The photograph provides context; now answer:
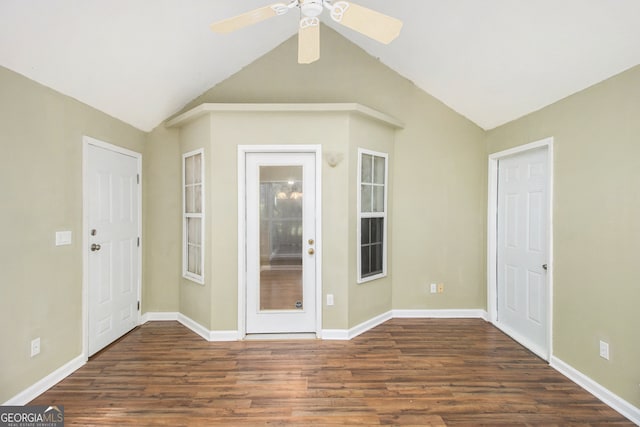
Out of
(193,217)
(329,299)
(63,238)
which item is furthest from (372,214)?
(63,238)

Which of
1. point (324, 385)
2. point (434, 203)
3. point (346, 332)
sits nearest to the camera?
point (324, 385)

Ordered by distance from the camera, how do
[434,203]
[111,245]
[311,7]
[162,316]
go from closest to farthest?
[311,7], [111,245], [162,316], [434,203]

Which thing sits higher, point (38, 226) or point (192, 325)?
point (38, 226)

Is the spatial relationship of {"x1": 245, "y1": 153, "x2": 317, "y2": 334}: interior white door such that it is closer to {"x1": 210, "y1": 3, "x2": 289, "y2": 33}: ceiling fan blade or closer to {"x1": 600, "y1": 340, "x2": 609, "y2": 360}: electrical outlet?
{"x1": 210, "y1": 3, "x2": 289, "y2": 33}: ceiling fan blade

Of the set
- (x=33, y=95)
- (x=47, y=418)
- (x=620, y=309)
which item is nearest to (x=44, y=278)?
(x=47, y=418)

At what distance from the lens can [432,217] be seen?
3.85 meters

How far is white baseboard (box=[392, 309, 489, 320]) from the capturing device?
385cm

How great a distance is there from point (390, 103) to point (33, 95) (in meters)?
3.41

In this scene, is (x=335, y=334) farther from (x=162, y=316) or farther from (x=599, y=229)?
(x=599, y=229)

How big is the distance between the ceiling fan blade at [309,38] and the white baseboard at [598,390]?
3.14m

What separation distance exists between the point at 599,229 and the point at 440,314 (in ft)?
6.64

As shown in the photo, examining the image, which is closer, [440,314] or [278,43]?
[278,43]

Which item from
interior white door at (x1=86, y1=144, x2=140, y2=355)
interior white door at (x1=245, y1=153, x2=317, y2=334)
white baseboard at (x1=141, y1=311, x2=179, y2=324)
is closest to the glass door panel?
interior white door at (x1=245, y1=153, x2=317, y2=334)

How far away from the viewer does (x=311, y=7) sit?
63.5 inches
